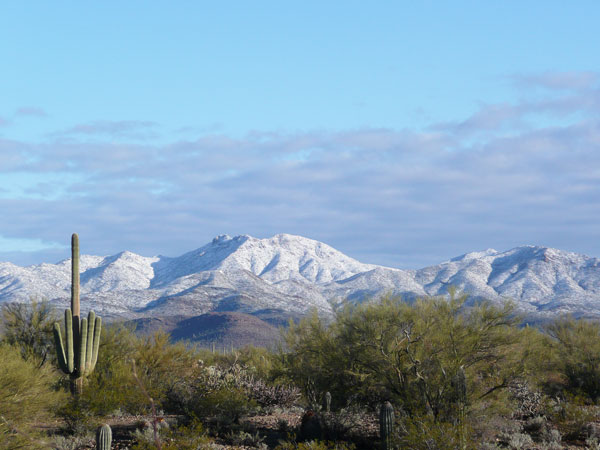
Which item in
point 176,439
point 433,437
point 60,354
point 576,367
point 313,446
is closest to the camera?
point 433,437

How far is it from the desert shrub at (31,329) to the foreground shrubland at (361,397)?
3.11 m

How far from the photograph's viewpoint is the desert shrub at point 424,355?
53.7 ft

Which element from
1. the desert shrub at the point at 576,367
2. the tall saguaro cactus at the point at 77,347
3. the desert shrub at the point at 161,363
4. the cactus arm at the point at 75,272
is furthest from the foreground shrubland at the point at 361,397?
the desert shrub at the point at 576,367

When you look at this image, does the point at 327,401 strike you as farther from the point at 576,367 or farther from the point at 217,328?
the point at 217,328

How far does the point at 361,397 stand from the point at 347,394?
1.32ft

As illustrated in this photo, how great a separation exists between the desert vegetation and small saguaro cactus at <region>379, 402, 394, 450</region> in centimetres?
2

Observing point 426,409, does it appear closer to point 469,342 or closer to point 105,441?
point 469,342

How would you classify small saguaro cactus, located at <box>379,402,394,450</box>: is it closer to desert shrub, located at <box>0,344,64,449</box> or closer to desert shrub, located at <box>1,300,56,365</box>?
desert shrub, located at <box>0,344,64,449</box>

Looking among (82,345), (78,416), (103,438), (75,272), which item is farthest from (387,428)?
(75,272)

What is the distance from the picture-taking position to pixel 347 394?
18016 millimetres

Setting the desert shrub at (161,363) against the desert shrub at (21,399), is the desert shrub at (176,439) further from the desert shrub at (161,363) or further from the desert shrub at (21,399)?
the desert shrub at (161,363)

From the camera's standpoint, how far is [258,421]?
66.4ft

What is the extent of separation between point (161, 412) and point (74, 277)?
5011 millimetres

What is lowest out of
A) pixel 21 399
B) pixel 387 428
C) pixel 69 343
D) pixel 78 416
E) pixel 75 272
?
pixel 78 416
